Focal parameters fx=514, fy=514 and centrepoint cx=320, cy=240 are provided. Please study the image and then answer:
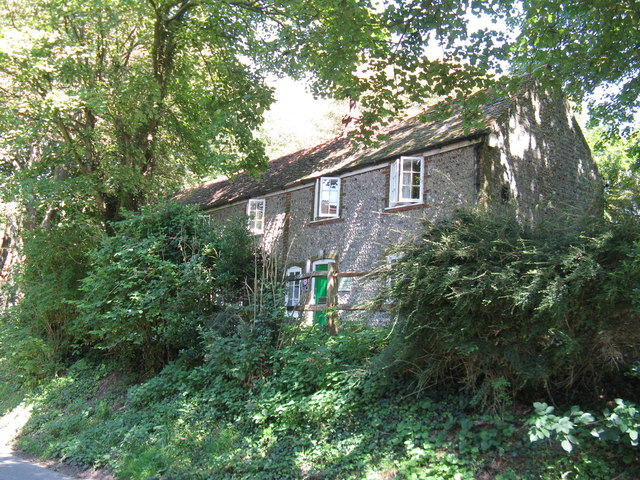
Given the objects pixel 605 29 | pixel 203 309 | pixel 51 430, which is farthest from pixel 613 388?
pixel 51 430

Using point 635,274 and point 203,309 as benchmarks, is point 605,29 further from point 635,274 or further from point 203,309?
point 203,309

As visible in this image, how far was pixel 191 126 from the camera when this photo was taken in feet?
60.7

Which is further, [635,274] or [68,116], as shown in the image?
[68,116]

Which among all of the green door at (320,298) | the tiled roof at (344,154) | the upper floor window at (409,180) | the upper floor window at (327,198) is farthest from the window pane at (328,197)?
the upper floor window at (409,180)

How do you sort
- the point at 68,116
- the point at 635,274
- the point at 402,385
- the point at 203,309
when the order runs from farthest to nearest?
the point at 68,116 → the point at 203,309 → the point at 402,385 → the point at 635,274

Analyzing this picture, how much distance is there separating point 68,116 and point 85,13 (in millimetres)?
2884

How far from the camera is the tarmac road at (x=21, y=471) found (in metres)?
7.14

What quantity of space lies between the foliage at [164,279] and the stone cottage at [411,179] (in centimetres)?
158

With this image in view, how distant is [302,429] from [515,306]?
3185 mm

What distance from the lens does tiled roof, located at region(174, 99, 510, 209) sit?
14.3 meters

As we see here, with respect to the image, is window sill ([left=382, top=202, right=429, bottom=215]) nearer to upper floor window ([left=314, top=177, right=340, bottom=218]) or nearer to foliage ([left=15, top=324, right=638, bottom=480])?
upper floor window ([left=314, top=177, right=340, bottom=218])

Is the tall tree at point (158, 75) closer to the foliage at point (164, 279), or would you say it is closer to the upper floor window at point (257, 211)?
the upper floor window at point (257, 211)

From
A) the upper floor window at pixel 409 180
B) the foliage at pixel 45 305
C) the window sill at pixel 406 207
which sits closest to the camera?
the foliage at pixel 45 305

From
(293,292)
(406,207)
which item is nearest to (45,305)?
(293,292)
